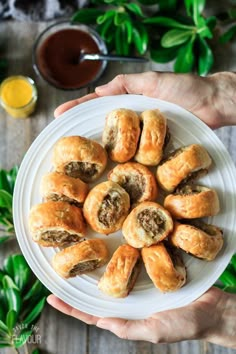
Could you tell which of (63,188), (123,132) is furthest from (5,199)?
(123,132)

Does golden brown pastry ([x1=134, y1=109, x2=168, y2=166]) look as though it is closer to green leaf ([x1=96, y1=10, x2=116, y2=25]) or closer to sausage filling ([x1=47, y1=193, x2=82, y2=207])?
sausage filling ([x1=47, y1=193, x2=82, y2=207])

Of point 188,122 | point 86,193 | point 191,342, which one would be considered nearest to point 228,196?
point 188,122

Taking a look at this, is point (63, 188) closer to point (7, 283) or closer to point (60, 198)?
point (60, 198)

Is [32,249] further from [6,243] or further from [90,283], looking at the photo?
[6,243]

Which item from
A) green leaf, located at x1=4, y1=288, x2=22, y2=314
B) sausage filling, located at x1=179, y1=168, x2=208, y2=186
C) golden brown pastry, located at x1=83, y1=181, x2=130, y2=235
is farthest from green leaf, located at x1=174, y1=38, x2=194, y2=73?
green leaf, located at x1=4, y1=288, x2=22, y2=314

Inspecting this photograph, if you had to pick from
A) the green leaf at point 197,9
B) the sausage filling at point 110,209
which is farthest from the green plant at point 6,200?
the green leaf at point 197,9
